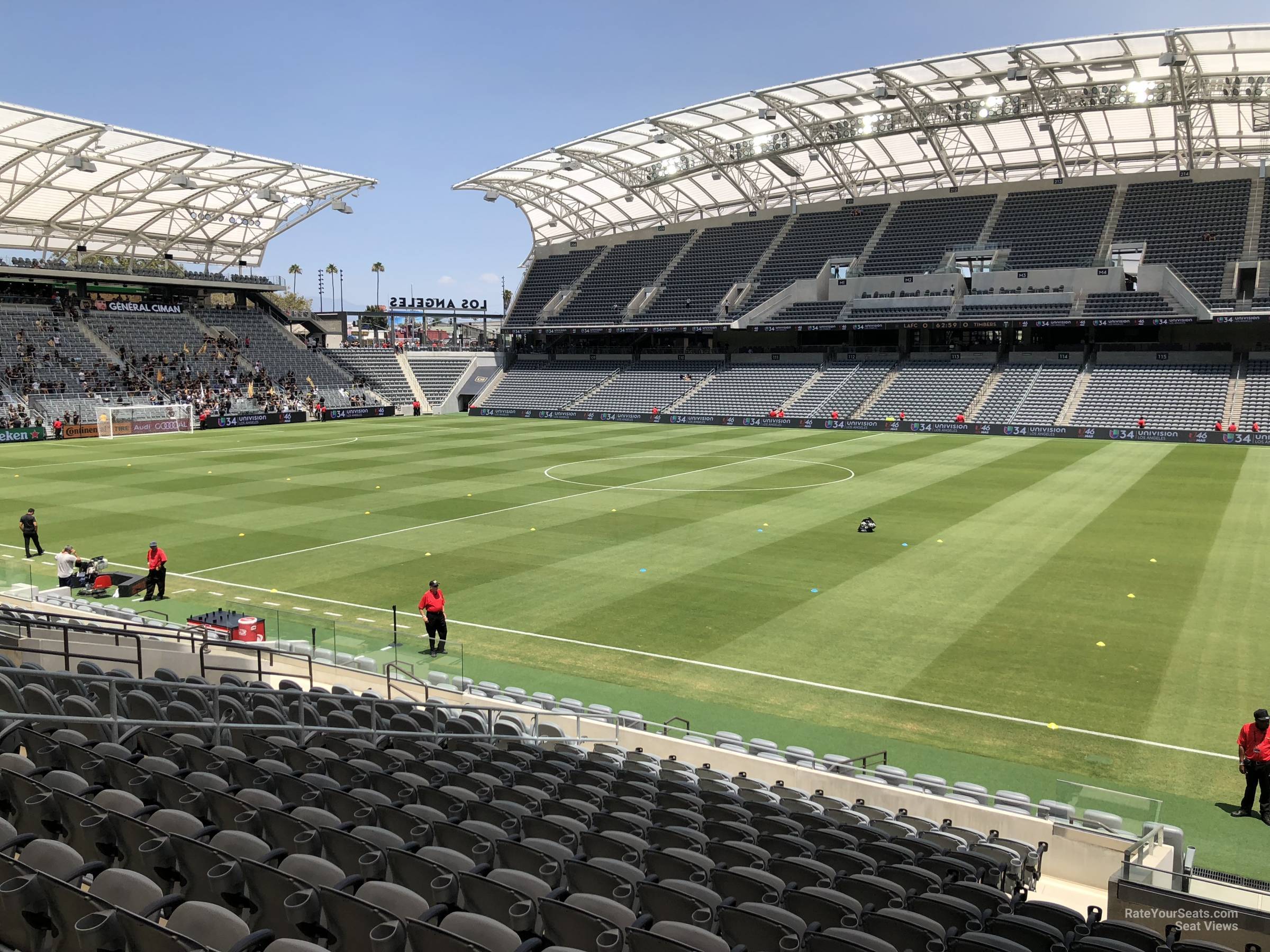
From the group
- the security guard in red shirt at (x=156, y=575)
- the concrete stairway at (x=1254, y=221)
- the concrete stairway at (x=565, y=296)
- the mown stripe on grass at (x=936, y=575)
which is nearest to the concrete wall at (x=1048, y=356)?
the concrete stairway at (x=1254, y=221)

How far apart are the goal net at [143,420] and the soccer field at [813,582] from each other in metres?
15.4

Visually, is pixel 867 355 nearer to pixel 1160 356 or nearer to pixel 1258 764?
pixel 1160 356

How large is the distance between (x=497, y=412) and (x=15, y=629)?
71.2 m

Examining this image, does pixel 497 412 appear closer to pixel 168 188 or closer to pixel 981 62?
pixel 168 188

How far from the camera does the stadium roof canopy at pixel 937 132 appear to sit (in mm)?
52375

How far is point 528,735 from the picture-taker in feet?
41.5

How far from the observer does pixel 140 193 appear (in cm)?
6431

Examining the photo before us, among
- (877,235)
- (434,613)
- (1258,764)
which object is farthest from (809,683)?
(877,235)

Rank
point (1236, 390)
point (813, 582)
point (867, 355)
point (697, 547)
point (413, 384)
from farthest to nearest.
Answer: point (413, 384) → point (867, 355) → point (1236, 390) → point (697, 547) → point (813, 582)

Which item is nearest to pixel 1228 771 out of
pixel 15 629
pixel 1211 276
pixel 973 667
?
pixel 973 667

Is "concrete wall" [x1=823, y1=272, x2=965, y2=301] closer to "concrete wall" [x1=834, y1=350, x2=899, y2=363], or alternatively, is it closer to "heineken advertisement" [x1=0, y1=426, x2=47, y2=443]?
"concrete wall" [x1=834, y1=350, x2=899, y2=363]

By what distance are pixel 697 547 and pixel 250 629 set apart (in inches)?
545

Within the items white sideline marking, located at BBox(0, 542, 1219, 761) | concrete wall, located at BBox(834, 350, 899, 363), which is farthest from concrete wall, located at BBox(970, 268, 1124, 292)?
white sideline marking, located at BBox(0, 542, 1219, 761)

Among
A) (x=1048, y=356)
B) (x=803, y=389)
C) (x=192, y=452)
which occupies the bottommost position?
(x=192, y=452)
